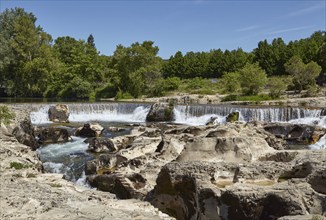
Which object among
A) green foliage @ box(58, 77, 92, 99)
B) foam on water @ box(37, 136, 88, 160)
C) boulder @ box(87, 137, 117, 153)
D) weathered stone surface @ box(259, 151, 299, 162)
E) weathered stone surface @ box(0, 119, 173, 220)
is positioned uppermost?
green foliage @ box(58, 77, 92, 99)

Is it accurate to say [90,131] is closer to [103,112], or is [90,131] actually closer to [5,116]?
[5,116]

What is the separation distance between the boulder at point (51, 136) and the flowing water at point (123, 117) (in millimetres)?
684

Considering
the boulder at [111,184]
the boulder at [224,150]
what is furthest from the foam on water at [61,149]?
the boulder at [224,150]

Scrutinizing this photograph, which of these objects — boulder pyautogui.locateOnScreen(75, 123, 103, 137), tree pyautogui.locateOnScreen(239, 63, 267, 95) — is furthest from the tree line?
boulder pyautogui.locateOnScreen(75, 123, 103, 137)

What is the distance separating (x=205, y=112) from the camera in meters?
30.0

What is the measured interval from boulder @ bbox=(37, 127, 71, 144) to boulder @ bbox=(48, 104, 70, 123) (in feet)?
29.8

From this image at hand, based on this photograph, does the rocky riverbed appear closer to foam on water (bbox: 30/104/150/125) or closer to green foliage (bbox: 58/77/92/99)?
foam on water (bbox: 30/104/150/125)

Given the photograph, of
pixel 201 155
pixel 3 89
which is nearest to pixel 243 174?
pixel 201 155

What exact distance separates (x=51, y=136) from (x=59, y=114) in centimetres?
984

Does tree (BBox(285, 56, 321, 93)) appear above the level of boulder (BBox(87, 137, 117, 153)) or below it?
above

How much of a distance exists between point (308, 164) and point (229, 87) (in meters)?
39.5

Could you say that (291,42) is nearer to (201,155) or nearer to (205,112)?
(205,112)

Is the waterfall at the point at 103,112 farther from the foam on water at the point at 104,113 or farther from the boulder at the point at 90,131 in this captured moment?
the boulder at the point at 90,131

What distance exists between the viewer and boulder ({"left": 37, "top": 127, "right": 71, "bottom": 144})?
19734 millimetres
